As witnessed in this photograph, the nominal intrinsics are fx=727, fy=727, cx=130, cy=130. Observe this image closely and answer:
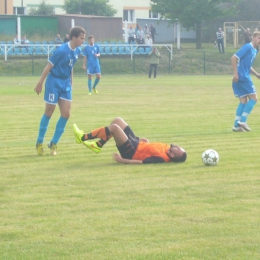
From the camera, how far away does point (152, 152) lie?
401 inches

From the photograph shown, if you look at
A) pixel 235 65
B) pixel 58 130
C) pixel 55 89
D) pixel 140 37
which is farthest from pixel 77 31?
pixel 140 37

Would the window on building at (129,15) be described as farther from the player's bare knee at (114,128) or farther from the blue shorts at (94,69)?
the player's bare knee at (114,128)

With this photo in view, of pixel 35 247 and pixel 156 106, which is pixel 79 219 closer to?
pixel 35 247

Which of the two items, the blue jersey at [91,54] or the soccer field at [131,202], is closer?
the soccer field at [131,202]

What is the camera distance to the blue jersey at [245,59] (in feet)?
47.6

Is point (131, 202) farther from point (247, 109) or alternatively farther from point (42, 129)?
point (247, 109)

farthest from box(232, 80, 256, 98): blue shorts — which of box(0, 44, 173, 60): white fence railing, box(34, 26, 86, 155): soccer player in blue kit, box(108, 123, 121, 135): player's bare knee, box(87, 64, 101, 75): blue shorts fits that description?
box(0, 44, 173, 60): white fence railing

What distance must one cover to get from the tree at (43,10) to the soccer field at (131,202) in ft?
180

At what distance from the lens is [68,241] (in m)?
6.16

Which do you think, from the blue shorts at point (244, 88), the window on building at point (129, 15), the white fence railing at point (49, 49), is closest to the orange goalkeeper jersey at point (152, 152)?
the blue shorts at point (244, 88)

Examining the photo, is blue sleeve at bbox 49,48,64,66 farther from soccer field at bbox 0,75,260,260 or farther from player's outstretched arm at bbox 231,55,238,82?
player's outstretched arm at bbox 231,55,238,82

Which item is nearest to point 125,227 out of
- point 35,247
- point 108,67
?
point 35,247

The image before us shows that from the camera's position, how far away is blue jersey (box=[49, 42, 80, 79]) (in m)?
11.1

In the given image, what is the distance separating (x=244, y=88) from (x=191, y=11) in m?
42.7
